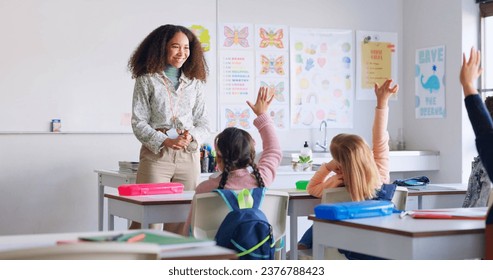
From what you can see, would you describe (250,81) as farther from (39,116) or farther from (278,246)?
(278,246)

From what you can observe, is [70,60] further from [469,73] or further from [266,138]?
[469,73]

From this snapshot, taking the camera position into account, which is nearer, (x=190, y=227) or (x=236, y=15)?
(x=190, y=227)

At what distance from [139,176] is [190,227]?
1171 mm

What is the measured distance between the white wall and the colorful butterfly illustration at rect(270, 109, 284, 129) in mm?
Result: 92

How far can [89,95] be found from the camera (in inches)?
241

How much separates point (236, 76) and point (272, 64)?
0.39 m

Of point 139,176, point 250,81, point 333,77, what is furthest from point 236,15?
point 139,176

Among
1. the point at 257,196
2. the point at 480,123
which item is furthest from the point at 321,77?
the point at 480,123

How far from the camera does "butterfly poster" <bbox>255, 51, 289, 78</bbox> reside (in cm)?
690

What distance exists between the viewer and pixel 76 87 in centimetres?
608

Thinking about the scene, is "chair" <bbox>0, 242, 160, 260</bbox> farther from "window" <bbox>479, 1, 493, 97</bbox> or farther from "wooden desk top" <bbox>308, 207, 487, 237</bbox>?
"window" <bbox>479, 1, 493, 97</bbox>

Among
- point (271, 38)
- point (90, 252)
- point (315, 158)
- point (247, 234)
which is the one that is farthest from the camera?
point (271, 38)
